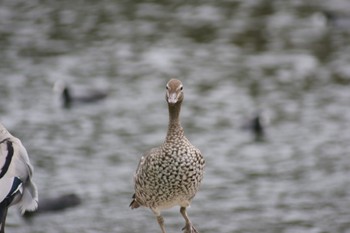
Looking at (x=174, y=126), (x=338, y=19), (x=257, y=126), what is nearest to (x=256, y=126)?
(x=257, y=126)

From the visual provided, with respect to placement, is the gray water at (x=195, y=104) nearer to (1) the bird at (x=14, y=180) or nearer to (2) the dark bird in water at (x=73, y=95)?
(2) the dark bird in water at (x=73, y=95)

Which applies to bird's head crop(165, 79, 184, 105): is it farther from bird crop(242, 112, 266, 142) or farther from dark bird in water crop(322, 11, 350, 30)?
dark bird in water crop(322, 11, 350, 30)

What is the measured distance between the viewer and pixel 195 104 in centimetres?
1716

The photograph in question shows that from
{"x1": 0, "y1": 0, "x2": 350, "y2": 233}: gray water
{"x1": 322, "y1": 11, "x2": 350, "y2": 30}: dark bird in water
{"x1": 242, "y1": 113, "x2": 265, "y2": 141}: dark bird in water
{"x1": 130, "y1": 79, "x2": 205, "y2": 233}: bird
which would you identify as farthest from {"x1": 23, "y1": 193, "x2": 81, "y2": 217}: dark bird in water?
{"x1": 322, "y1": 11, "x2": 350, "y2": 30}: dark bird in water

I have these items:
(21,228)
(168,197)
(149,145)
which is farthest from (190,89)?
(168,197)

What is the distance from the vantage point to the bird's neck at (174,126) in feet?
27.2

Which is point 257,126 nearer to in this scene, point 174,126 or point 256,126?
point 256,126

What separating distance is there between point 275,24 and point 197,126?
16.3ft

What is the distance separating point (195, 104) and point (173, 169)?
357 inches

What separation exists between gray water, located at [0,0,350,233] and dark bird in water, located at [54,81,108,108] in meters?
0.11

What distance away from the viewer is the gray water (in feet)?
43.8

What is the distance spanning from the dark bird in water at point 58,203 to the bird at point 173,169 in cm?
495

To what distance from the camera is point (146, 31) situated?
20406 millimetres

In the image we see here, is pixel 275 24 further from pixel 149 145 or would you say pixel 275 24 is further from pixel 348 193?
pixel 348 193
